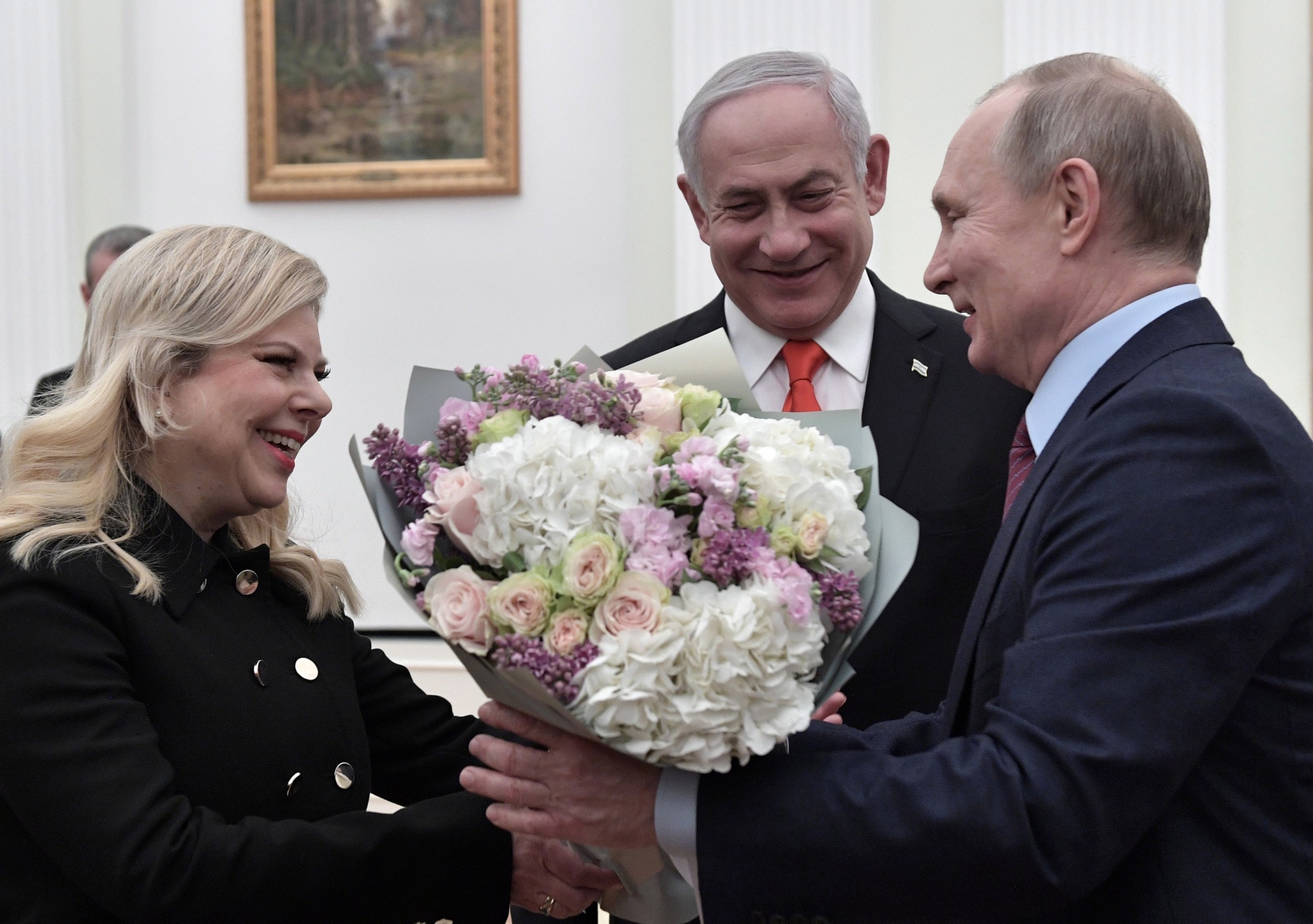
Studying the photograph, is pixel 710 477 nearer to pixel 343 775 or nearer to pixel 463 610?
pixel 463 610

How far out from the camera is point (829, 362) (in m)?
2.67

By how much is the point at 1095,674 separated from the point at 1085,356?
18.7 inches

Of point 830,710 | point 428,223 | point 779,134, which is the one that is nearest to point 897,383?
point 779,134

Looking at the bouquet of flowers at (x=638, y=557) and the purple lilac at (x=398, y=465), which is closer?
the bouquet of flowers at (x=638, y=557)

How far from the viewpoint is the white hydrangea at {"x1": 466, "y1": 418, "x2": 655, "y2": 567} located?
153cm

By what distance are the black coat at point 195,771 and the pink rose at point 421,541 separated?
0.49m

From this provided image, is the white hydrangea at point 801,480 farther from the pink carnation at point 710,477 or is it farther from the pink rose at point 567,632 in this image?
the pink rose at point 567,632

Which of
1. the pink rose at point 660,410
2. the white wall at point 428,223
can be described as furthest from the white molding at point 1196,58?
the pink rose at point 660,410

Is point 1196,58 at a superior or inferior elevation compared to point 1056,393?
superior

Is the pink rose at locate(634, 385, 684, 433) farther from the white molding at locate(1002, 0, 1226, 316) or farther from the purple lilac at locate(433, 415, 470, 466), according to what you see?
the white molding at locate(1002, 0, 1226, 316)

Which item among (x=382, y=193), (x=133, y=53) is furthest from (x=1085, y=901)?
(x=133, y=53)

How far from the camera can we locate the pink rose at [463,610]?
1.51 meters

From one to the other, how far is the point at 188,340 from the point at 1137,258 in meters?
1.36

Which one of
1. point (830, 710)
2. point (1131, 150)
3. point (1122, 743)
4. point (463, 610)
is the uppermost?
point (1131, 150)
